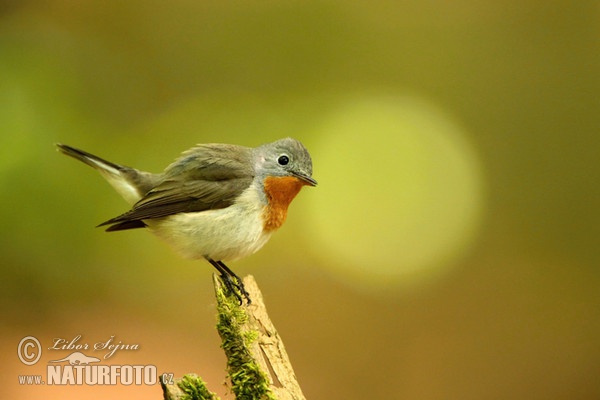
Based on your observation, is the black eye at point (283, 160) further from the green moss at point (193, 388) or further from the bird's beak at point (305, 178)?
the green moss at point (193, 388)

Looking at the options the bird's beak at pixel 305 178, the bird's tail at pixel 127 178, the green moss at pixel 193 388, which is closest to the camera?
the green moss at pixel 193 388

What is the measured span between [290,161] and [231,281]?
54cm

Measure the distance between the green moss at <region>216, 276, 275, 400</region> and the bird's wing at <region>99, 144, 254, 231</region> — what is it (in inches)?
15.0

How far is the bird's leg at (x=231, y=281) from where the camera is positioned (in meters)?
2.55

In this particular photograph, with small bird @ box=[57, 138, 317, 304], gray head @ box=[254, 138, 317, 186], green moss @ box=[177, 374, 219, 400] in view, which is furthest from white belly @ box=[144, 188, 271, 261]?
green moss @ box=[177, 374, 219, 400]

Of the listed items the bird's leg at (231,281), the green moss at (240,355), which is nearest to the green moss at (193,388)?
the green moss at (240,355)

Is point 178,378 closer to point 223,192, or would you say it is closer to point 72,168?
point 223,192

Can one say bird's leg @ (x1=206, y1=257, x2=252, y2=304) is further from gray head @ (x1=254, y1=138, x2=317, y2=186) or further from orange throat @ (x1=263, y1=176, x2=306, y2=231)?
gray head @ (x1=254, y1=138, x2=317, y2=186)

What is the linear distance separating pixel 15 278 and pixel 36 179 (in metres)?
0.54

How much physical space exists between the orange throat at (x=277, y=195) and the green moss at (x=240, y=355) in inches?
14.3

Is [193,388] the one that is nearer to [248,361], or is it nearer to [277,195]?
[248,361]

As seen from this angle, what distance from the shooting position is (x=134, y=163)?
3590 millimetres

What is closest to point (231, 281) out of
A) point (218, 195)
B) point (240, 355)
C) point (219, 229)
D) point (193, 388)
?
point (219, 229)

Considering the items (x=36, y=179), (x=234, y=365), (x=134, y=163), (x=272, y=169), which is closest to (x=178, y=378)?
(x=234, y=365)
